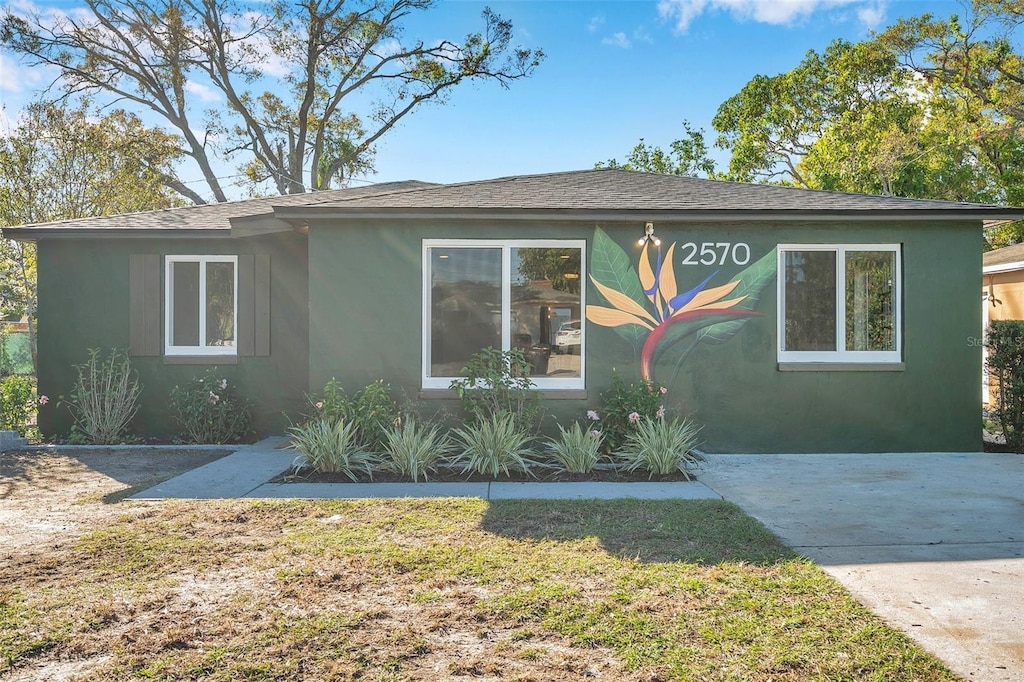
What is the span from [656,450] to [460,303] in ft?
9.19

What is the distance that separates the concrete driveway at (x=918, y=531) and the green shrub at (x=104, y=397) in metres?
7.37

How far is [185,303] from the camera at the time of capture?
981 centimetres

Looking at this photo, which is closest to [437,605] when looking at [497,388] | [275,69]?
[497,388]

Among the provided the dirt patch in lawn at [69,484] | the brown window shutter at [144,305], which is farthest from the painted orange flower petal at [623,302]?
the brown window shutter at [144,305]

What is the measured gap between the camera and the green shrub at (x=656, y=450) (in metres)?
7.04

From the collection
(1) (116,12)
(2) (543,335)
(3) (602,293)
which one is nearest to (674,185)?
(3) (602,293)

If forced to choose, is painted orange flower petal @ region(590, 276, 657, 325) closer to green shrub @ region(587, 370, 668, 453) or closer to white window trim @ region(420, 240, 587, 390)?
white window trim @ region(420, 240, 587, 390)

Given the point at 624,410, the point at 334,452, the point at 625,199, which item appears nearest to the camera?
the point at 334,452

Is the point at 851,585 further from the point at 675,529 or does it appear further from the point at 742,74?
the point at 742,74

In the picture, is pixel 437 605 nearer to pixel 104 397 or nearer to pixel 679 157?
pixel 104 397

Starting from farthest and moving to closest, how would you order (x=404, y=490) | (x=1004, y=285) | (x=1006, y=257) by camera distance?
(x=1004, y=285)
(x=1006, y=257)
(x=404, y=490)

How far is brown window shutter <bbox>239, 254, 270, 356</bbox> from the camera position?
9.60 meters

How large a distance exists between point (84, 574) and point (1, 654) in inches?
42.4

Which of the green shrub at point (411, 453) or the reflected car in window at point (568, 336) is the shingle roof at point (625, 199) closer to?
the reflected car in window at point (568, 336)
